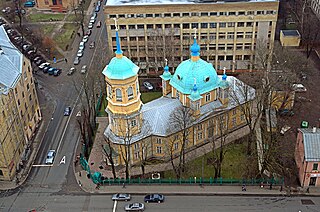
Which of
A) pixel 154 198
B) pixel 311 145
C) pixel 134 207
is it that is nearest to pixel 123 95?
pixel 154 198

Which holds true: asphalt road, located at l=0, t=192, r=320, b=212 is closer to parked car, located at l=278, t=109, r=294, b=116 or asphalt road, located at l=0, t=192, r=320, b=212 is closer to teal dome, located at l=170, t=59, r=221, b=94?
teal dome, located at l=170, t=59, r=221, b=94

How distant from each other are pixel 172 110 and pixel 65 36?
6165 cm

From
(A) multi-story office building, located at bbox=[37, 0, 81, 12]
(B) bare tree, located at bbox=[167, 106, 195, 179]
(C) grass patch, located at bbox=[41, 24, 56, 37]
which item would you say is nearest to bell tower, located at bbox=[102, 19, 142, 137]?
(B) bare tree, located at bbox=[167, 106, 195, 179]

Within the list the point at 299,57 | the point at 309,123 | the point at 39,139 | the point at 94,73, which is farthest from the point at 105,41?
the point at 309,123

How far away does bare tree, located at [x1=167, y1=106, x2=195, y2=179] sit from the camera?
2707 inches

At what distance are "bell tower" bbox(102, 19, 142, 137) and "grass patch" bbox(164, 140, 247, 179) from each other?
421 inches

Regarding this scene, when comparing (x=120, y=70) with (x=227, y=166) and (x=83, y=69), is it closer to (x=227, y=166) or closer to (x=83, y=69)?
(x=227, y=166)

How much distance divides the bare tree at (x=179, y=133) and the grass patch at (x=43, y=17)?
77.6m

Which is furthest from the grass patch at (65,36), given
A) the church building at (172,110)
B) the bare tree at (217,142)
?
the bare tree at (217,142)

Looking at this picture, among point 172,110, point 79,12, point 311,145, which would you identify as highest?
point 172,110

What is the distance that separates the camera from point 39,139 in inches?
3216

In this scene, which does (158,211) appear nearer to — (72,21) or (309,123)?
(309,123)

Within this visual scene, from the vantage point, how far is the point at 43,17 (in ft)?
448

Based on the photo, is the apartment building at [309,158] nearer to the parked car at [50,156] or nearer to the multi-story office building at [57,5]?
the parked car at [50,156]
